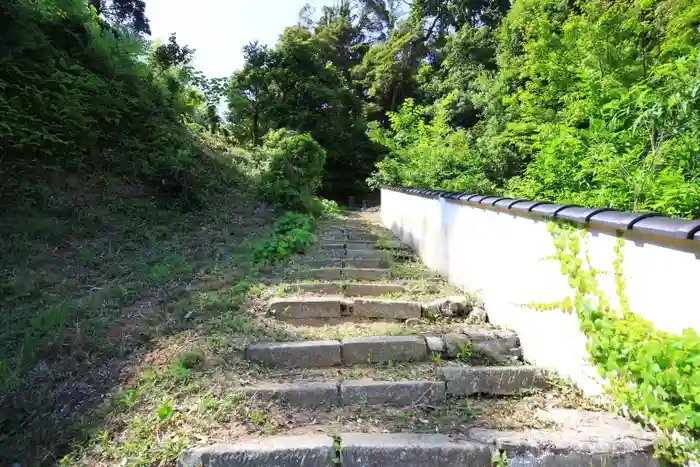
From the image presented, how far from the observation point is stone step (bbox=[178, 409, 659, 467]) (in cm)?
156

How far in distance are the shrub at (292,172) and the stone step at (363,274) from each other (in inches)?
108

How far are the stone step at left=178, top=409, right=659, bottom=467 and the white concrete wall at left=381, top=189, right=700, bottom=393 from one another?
33 centimetres

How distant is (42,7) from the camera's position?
15.9 feet

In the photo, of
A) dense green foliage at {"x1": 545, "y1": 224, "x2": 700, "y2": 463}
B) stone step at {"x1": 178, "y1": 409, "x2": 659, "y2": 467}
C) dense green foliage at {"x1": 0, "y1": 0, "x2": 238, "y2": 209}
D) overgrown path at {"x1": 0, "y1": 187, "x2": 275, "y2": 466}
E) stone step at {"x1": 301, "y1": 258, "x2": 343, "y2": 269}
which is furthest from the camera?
dense green foliage at {"x1": 0, "y1": 0, "x2": 238, "y2": 209}

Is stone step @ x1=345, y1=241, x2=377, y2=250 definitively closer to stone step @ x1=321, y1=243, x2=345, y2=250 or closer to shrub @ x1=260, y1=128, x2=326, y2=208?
stone step @ x1=321, y1=243, x2=345, y2=250

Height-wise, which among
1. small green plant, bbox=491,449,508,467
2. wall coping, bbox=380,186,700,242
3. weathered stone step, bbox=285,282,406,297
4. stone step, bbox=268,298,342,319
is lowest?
small green plant, bbox=491,449,508,467

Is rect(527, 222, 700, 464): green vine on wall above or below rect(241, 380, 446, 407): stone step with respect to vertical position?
above

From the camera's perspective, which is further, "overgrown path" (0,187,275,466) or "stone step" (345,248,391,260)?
"stone step" (345,248,391,260)

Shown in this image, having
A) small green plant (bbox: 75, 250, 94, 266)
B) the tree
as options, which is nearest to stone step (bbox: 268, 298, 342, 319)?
small green plant (bbox: 75, 250, 94, 266)

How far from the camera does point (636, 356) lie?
60.6 inches

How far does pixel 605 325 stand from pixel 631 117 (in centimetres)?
222

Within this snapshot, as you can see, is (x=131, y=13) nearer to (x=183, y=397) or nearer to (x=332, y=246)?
(x=332, y=246)

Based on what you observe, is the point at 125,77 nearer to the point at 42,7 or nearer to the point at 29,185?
the point at 42,7

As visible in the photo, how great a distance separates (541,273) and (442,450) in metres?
1.18
